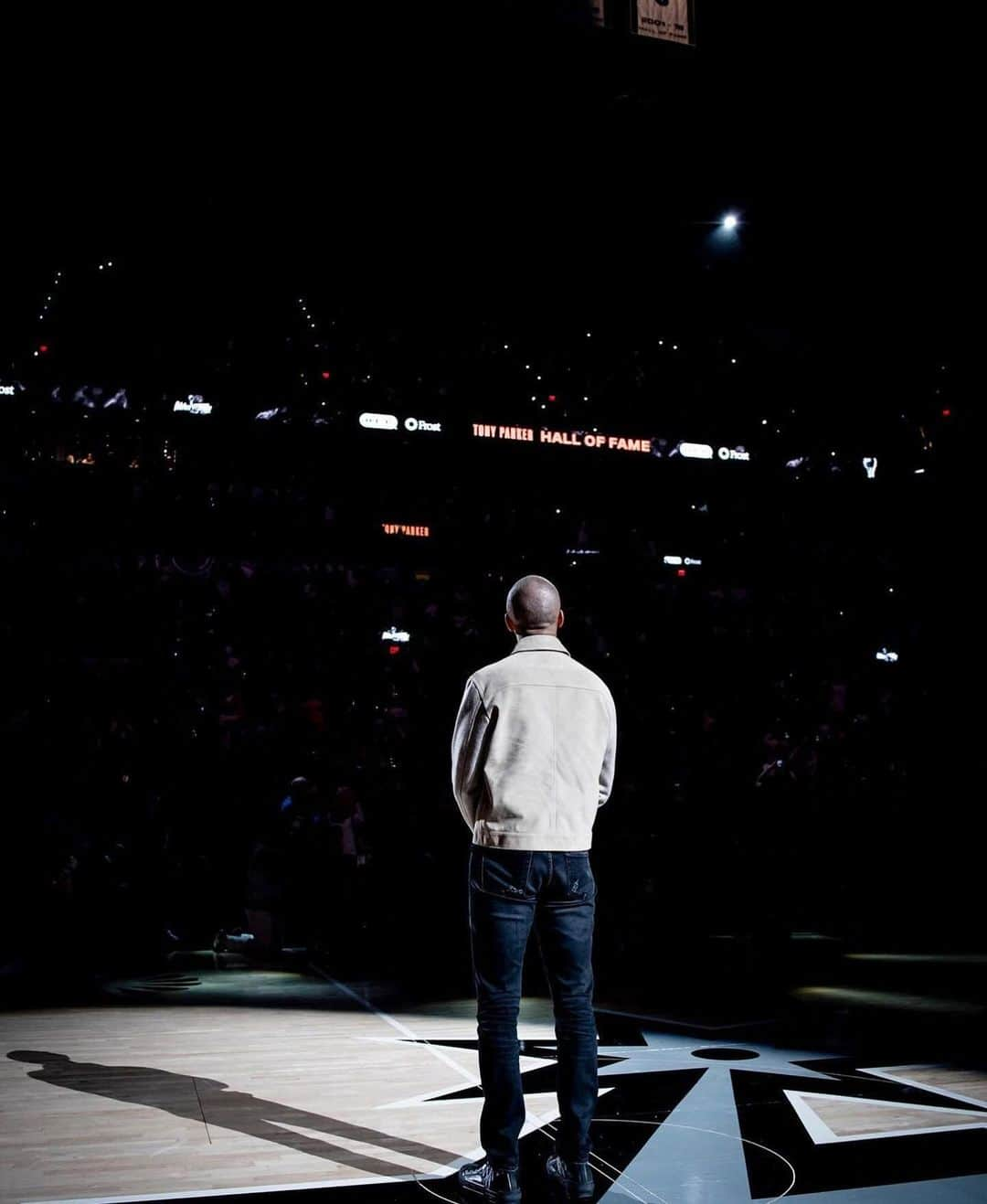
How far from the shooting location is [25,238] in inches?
436

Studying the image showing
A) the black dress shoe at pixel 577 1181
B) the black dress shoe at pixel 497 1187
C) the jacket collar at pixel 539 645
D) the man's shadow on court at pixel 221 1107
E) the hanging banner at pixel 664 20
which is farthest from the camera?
the hanging banner at pixel 664 20

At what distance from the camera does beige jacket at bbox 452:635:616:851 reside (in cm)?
253

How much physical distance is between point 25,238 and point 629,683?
29.6 feet

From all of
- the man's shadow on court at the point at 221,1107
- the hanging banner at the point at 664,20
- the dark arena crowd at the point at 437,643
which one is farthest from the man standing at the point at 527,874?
the hanging banner at the point at 664,20

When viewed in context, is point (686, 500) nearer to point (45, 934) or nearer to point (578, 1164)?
point (45, 934)

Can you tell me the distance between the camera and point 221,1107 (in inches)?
139

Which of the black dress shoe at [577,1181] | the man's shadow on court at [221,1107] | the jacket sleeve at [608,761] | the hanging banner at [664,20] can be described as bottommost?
the man's shadow on court at [221,1107]

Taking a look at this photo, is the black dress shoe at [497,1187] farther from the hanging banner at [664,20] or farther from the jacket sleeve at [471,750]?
the hanging banner at [664,20]

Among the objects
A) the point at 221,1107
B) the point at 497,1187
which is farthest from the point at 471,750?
the point at 221,1107

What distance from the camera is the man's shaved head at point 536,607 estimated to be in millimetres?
2730

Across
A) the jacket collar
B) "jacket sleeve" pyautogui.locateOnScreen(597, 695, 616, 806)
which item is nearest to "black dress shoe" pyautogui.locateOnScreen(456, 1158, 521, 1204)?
"jacket sleeve" pyautogui.locateOnScreen(597, 695, 616, 806)

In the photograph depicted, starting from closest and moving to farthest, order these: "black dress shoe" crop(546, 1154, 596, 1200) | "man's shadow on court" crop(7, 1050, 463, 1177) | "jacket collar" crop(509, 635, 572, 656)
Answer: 1. "black dress shoe" crop(546, 1154, 596, 1200)
2. "jacket collar" crop(509, 635, 572, 656)
3. "man's shadow on court" crop(7, 1050, 463, 1177)

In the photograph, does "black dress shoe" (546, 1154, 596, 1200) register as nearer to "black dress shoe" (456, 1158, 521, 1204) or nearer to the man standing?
the man standing

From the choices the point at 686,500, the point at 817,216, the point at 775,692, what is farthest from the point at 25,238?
the point at 686,500
